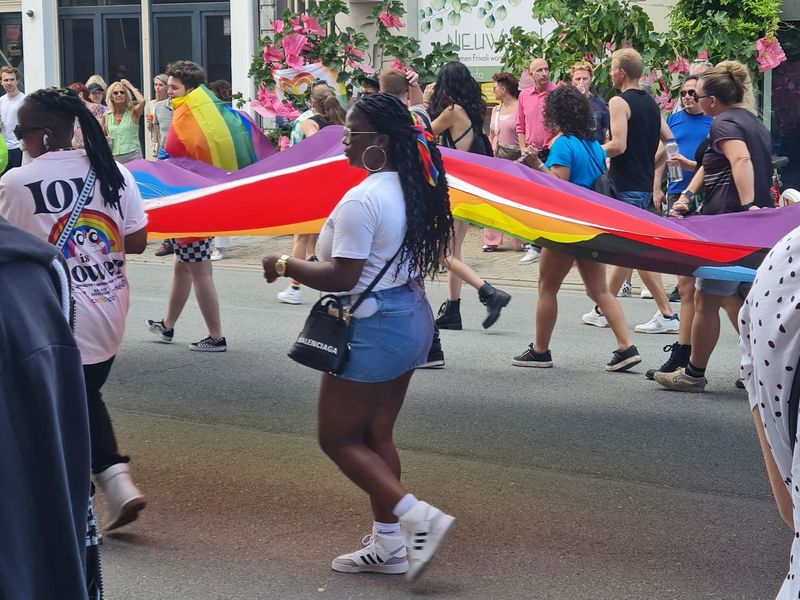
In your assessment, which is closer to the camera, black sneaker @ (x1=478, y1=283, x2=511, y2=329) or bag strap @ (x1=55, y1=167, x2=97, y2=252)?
bag strap @ (x1=55, y1=167, x2=97, y2=252)

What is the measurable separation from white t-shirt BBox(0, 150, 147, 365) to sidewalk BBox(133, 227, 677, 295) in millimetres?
7501

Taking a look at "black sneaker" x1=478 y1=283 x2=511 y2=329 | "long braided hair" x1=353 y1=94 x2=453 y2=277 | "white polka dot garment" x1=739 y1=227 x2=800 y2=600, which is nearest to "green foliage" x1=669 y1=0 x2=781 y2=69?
"black sneaker" x1=478 y1=283 x2=511 y2=329

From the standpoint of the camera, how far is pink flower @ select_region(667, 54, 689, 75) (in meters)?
13.7

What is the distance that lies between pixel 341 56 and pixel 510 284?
5.02 meters

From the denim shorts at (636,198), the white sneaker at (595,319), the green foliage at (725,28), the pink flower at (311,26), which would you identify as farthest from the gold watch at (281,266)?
the pink flower at (311,26)

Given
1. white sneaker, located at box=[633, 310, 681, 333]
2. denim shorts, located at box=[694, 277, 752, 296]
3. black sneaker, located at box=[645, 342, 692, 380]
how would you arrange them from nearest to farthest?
denim shorts, located at box=[694, 277, 752, 296]
black sneaker, located at box=[645, 342, 692, 380]
white sneaker, located at box=[633, 310, 681, 333]

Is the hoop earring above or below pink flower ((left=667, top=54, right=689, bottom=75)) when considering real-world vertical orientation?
below

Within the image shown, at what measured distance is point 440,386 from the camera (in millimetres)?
7844

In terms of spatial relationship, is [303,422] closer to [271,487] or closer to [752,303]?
[271,487]

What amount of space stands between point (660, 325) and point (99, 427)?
573 centimetres

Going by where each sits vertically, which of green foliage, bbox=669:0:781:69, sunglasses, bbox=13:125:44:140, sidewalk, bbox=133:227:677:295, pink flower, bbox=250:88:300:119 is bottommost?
sidewalk, bbox=133:227:677:295

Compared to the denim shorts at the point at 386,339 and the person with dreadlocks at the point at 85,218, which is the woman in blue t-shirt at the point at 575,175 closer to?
the denim shorts at the point at 386,339

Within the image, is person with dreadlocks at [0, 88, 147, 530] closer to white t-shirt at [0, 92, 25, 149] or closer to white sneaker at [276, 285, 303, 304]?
white sneaker at [276, 285, 303, 304]

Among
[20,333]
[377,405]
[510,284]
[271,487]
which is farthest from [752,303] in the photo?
[510,284]
